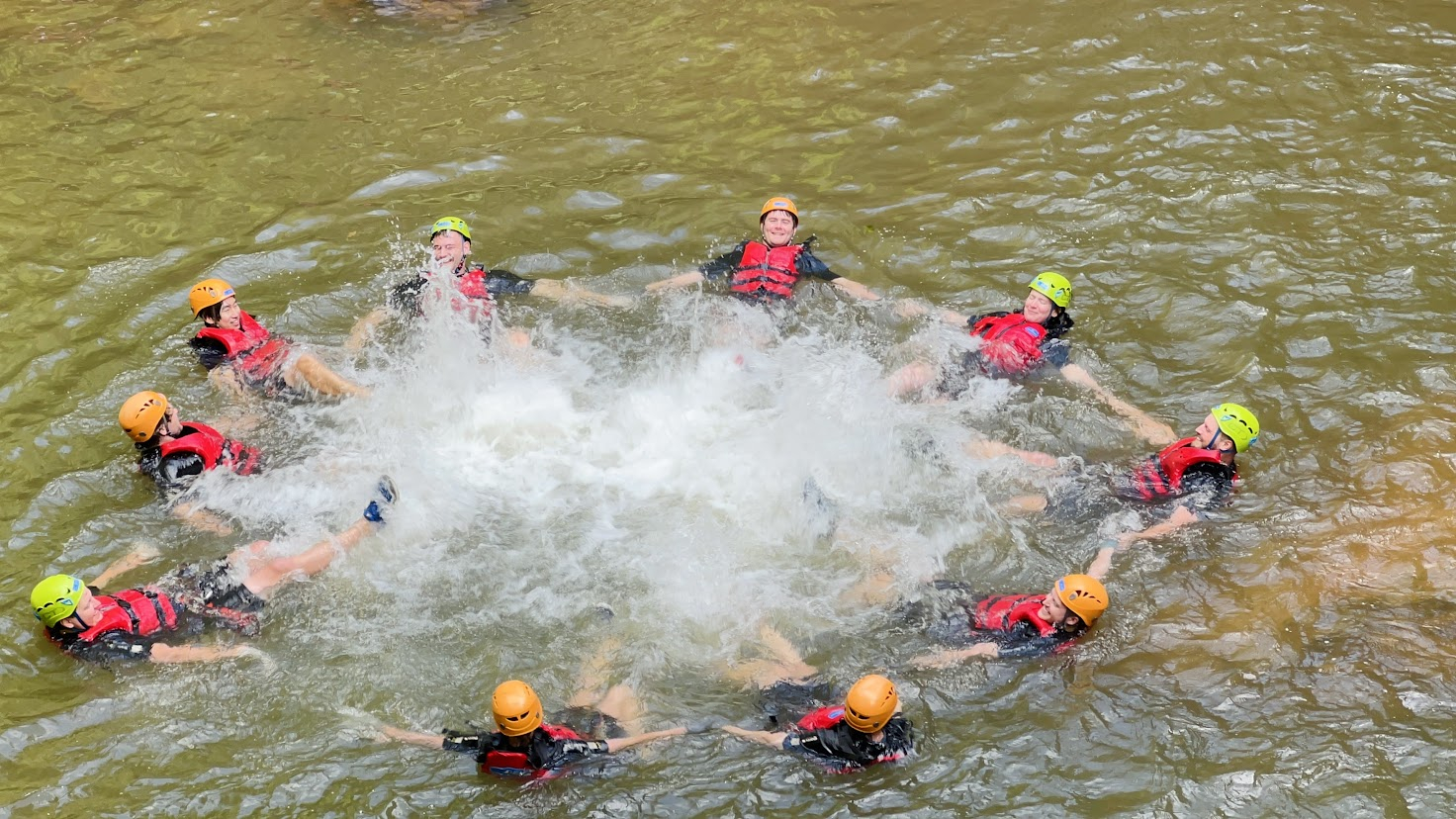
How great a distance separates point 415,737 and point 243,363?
14.4ft

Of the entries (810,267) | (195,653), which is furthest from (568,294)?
(195,653)

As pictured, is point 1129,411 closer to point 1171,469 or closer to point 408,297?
point 1171,469

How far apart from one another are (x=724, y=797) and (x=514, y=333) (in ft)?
17.0

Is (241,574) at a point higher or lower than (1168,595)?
higher

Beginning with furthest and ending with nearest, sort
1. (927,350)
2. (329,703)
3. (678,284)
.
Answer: (678,284), (927,350), (329,703)

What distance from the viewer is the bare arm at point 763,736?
22.4 ft

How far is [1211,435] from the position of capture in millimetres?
8203

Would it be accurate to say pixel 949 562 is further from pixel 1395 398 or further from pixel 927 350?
pixel 1395 398

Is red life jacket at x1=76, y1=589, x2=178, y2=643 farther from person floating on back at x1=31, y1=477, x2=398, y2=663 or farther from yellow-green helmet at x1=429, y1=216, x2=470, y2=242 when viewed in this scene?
yellow-green helmet at x1=429, y1=216, x2=470, y2=242

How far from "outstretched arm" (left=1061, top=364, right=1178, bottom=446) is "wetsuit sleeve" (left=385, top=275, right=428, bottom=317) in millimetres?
6031

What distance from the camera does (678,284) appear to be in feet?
34.8

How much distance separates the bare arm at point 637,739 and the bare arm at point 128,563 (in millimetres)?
4053

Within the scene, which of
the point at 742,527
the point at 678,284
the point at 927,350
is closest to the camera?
the point at 742,527

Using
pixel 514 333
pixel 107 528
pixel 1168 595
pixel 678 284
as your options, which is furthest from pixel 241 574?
pixel 1168 595
